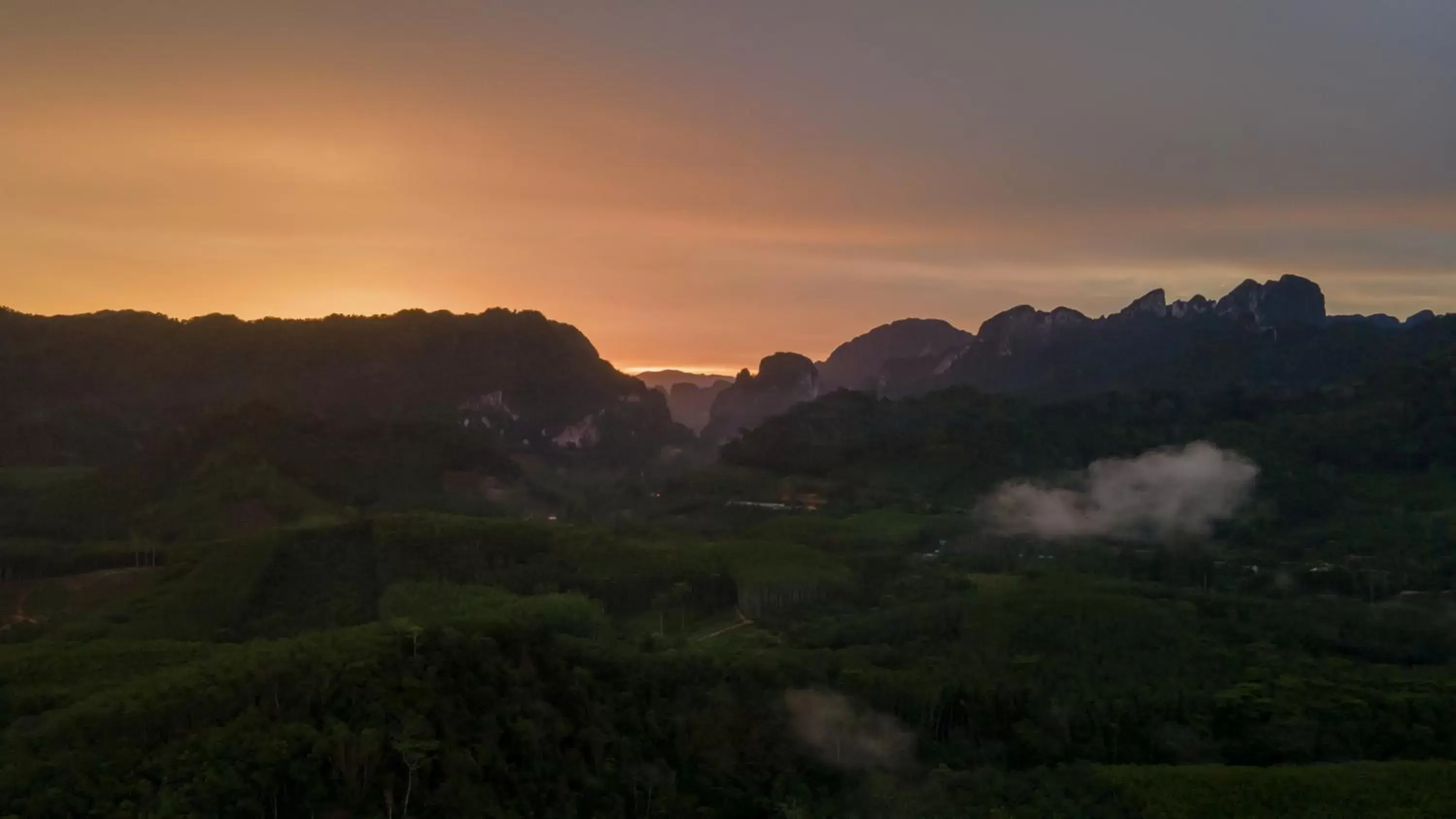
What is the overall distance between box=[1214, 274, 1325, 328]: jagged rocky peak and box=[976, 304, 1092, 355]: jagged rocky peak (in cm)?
2570

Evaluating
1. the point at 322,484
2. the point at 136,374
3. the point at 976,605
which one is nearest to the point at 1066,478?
the point at 976,605

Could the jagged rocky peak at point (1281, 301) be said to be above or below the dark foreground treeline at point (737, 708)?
above

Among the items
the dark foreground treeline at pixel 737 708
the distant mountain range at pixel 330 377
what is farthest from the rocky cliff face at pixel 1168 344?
the dark foreground treeline at pixel 737 708

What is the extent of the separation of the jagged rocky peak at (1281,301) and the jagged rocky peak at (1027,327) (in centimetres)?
2570

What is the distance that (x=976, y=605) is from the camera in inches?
1965

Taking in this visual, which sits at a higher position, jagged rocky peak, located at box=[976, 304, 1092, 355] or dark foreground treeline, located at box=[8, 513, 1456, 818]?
jagged rocky peak, located at box=[976, 304, 1092, 355]

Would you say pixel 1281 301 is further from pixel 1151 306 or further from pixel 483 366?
pixel 483 366

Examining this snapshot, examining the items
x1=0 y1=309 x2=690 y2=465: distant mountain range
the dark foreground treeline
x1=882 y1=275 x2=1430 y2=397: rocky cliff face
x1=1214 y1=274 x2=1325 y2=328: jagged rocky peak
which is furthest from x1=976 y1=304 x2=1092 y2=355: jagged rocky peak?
the dark foreground treeline

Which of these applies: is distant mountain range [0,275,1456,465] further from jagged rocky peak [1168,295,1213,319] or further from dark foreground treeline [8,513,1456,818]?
dark foreground treeline [8,513,1456,818]

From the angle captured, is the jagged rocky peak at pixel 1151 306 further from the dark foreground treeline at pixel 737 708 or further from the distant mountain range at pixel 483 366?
the dark foreground treeline at pixel 737 708

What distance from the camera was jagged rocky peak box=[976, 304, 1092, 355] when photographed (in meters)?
193

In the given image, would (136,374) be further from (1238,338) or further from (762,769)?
(1238,338)

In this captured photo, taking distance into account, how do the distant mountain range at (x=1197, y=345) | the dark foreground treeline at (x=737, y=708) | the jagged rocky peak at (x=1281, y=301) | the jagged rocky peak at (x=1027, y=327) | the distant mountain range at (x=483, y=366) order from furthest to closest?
1. the jagged rocky peak at (x=1027, y=327)
2. the jagged rocky peak at (x=1281, y=301)
3. the distant mountain range at (x=1197, y=345)
4. the distant mountain range at (x=483, y=366)
5. the dark foreground treeline at (x=737, y=708)

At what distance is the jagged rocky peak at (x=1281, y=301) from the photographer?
16950 cm
